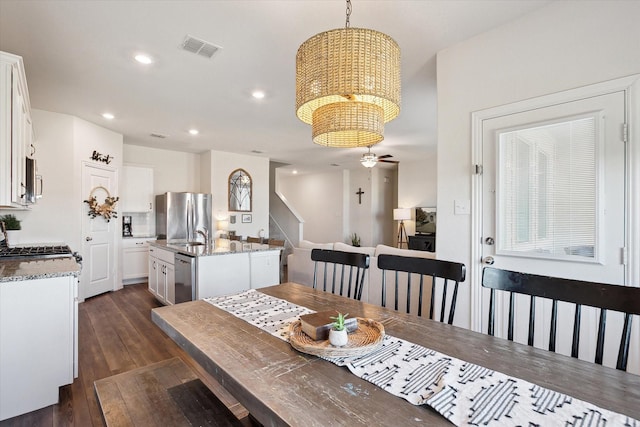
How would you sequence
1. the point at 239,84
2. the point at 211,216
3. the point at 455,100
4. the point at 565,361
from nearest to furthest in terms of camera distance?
the point at 565,361 → the point at 455,100 → the point at 239,84 → the point at 211,216

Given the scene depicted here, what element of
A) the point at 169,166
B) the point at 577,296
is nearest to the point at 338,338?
the point at 577,296

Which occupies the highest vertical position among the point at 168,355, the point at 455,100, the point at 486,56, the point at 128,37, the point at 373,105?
the point at 128,37

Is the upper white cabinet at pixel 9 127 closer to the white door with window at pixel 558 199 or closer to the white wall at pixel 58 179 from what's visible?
the white wall at pixel 58 179

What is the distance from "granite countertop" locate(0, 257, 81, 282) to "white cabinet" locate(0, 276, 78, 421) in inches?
1.5

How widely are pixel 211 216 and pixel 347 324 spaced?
5.62m

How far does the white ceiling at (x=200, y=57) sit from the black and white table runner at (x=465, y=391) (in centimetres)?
216

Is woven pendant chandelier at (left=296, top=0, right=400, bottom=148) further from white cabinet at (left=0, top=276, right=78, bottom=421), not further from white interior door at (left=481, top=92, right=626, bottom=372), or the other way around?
white cabinet at (left=0, top=276, right=78, bottom=421)

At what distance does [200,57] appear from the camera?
286cm

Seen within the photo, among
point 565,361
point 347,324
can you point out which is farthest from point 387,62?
point 565,361

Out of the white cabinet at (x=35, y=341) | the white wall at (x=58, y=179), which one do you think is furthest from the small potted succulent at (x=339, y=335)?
the white wall at (x=58, y=179)

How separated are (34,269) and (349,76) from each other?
101 inches

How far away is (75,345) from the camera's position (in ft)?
7.72

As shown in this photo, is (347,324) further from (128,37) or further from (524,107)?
(128,37)

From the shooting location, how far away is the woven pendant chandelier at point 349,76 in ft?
4.44
